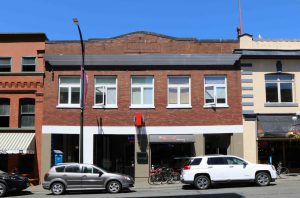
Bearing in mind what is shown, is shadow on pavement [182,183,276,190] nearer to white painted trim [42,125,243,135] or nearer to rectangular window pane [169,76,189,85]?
white painted trim [42,125,243,135]

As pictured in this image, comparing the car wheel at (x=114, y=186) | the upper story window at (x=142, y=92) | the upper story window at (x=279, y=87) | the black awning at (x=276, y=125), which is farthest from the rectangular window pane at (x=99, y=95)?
the upper story window at (x=279, y=87)

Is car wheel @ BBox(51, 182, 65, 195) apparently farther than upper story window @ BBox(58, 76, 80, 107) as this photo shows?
No

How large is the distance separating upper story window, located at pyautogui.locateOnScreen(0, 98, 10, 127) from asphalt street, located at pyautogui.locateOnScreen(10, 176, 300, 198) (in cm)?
484

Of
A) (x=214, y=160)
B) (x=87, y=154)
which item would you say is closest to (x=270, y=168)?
(x=214, y=160)

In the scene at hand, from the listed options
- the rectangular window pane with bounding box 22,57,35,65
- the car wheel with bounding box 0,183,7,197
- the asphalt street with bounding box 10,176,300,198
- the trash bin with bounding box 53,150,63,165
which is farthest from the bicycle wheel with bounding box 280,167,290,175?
the rectangular window pane with bounding box 22,57,35,65

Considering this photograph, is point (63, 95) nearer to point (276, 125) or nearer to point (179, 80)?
point (179, 80)

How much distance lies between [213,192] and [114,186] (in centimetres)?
481

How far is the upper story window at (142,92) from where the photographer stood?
2655 centimetres

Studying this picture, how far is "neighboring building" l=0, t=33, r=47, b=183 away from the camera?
26094 millimetres

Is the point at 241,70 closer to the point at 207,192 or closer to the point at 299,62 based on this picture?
the point at 299,62

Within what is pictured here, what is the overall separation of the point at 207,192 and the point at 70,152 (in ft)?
36.9

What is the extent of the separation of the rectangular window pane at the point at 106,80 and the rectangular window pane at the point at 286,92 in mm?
10265

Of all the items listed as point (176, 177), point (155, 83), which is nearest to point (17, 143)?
point (155, 83)

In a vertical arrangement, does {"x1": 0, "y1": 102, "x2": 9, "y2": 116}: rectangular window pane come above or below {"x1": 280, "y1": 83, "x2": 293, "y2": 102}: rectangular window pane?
below
